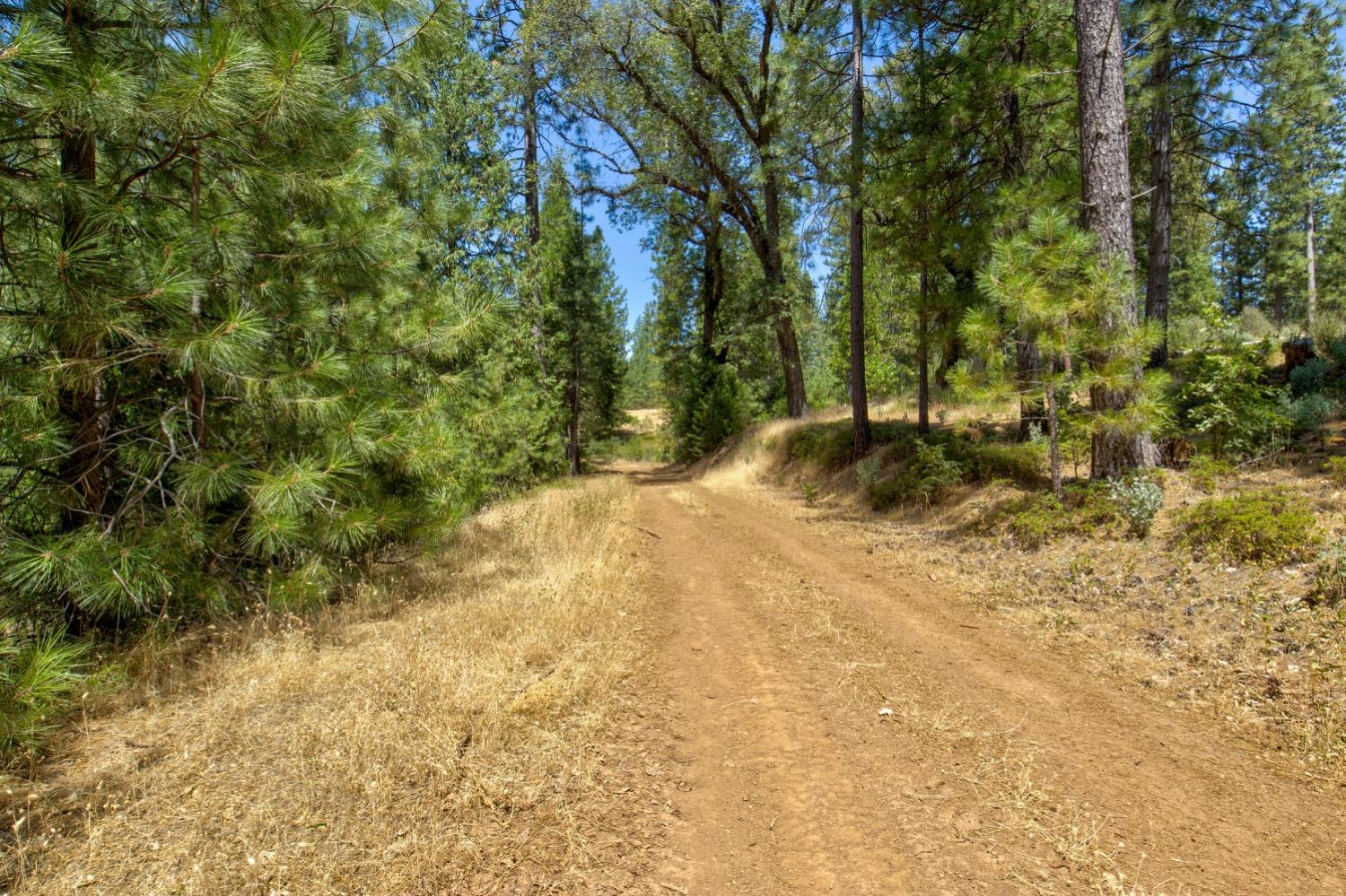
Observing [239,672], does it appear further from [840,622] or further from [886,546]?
[886,546]

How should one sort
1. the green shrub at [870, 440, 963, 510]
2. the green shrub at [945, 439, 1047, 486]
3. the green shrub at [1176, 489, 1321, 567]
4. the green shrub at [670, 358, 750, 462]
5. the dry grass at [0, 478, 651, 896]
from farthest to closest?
the green shrub at [670, 358, 750, 462], the green shrub at [870, 440, 963, 510], the green shrub at [945, 439, 1047, 486], the green shrub at [1176, 489, 1321, 567], the dry grass at [0, 478, 651, 896]

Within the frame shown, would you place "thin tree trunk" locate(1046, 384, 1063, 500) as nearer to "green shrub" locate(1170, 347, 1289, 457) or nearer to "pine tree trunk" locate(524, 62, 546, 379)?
"green shrub" locate(1170, 347, 1289, 457)

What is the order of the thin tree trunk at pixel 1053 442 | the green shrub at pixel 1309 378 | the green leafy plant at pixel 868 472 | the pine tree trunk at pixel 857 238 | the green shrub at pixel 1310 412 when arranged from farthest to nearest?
the green leafy plant at pixel 868 472 < the pine tree trunk at pixel 857 238 < the green shrub at pixel 1309 378 < the green shrub at pixel 1310 412 < the thin tree trunk at pixel 1053 442

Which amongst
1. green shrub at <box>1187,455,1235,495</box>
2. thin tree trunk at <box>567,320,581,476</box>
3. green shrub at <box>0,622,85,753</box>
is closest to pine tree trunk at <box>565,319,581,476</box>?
thin tree trunk at <box>567,320,581,476</box>

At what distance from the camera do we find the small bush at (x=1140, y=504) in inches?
244

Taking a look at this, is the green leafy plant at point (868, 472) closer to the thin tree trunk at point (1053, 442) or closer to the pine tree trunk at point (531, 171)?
the thin tree trunk at point (1053, 442)

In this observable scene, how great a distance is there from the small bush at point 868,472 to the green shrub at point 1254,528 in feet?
19.4

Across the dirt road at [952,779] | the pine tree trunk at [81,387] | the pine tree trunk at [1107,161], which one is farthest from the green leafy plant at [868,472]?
the pine tree trunk at [81,387]

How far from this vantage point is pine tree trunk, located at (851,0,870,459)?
1100 cm

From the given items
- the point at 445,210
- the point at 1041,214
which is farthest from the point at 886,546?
the point at 445,210

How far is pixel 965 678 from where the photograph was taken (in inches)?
167

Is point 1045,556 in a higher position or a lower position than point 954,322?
lower

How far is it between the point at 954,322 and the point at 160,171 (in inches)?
376

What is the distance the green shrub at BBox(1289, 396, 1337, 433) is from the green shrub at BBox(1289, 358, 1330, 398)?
1.10 metres
